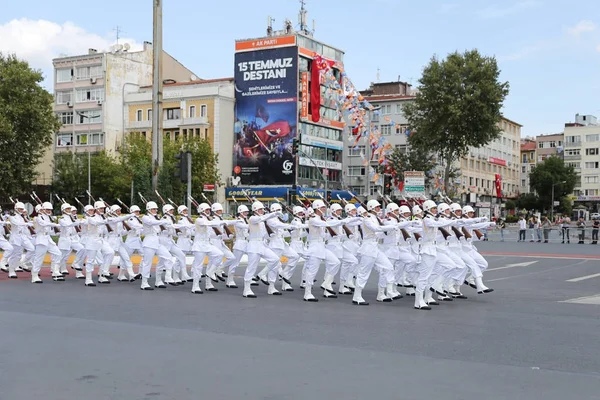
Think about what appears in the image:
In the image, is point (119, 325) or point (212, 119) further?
point (212, 119)

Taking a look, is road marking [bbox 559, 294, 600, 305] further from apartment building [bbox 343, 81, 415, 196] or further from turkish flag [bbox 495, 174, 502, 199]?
turkish flag [bbox 495, 174, 502, 199]

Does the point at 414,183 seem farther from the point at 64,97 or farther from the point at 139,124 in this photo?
the point at 64,97

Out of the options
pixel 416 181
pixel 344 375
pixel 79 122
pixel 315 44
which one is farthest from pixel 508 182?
pixel 344 375

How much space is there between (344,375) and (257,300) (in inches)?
276

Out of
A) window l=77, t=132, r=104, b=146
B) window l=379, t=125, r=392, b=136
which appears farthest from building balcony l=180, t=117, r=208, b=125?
window l=379, t=125, r=392, b=136

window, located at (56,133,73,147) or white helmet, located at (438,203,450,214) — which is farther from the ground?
window, located at (56,133,73,147)

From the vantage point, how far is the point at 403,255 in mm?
14508

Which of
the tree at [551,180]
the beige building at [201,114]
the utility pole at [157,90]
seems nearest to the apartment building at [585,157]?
the tree at [551,180]

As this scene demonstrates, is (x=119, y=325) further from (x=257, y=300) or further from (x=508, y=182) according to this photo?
(x=508, y=182)

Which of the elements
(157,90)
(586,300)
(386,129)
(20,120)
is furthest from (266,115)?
(586,300)

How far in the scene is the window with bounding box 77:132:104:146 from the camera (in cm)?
7456

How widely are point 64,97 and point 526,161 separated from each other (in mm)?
73099

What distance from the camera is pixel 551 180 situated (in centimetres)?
9625

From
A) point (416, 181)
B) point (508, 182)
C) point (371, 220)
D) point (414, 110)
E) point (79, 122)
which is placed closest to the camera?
point (371, 220)
